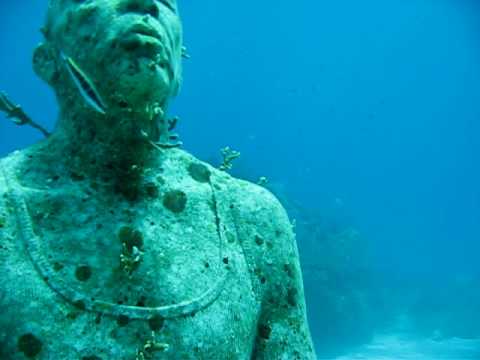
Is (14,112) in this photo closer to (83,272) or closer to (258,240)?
(83,272)

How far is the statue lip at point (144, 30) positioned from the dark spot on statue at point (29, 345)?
4.75 ft

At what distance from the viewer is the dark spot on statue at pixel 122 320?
1781 millimetres

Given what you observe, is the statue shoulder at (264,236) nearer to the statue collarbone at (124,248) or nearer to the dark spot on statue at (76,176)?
the statue collarbone at (124,248)

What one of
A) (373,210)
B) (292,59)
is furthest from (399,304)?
(292,59)

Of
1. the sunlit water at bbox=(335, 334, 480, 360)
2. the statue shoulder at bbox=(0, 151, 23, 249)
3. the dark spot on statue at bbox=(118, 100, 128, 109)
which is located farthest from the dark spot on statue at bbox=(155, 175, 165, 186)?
the sunlit water at bbox=(335, 334, 480, 360)

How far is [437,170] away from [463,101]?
2633 cm

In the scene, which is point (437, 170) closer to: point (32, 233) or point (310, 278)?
point (310, 278)

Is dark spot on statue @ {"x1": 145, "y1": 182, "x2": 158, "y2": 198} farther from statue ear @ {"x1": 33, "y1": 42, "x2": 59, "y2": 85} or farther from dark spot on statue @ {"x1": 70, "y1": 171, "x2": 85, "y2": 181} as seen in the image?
statue ear @ {"x1": 33, "y1": 42, "x2": 59, "y2": 85}

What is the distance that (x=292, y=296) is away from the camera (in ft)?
7.54

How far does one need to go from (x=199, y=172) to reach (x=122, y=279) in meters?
0.84

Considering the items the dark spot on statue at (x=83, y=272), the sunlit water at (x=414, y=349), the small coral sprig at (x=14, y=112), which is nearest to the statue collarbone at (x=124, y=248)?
the dark spot on statue at (x=83, y=272)

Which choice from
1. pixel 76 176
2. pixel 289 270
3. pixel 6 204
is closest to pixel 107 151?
pixel 76 176

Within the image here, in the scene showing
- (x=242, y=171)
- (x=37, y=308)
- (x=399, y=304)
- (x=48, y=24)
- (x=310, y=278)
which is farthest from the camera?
(x=399, y=304)

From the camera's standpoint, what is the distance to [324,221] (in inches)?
1006
